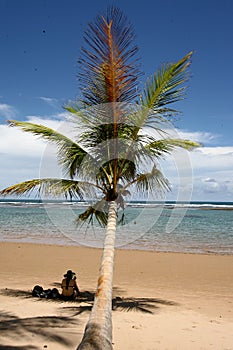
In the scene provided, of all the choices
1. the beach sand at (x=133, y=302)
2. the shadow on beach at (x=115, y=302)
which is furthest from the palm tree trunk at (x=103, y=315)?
the shadow on beach at (x=115, y=302)

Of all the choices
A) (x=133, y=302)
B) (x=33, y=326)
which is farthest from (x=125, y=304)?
(x=33, y=326)

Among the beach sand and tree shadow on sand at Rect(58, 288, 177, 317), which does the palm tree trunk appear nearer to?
the beach sand

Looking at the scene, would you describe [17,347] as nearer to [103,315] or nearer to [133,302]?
[103,315]

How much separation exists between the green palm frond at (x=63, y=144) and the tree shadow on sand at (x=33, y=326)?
11.1 ft

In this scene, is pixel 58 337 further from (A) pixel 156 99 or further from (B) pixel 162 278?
(B) pixel 162 278

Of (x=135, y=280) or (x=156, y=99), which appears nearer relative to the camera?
(x=156, y=99)

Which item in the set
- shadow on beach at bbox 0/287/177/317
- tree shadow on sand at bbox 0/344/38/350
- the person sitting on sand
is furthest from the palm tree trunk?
the person sitting on sand

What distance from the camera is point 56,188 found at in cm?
834

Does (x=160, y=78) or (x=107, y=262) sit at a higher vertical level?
(x=160, y=78)

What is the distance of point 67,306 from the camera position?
29.5 feet

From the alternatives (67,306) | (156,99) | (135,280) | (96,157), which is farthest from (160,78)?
(135,280)

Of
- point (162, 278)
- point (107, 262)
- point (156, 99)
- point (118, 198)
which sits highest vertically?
point (156, 99)

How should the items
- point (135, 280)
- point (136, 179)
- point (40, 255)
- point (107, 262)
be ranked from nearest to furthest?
point (107, 262), point (136, 179), point (135, 280), point (40, 255)

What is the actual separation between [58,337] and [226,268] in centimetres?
1193
